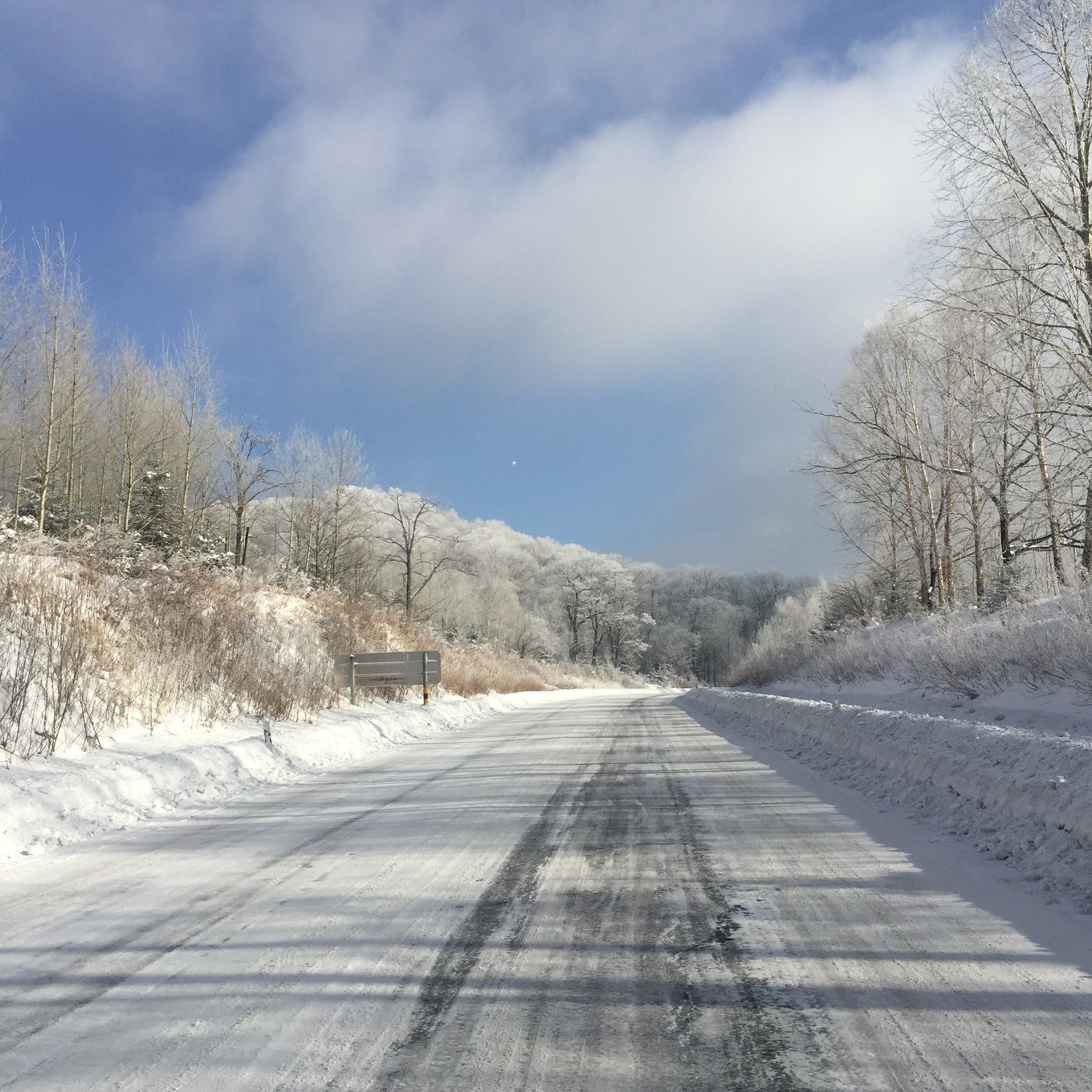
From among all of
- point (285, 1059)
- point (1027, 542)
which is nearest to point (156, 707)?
point (285, 1059)

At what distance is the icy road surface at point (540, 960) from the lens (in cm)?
207

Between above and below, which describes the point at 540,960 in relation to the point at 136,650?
below

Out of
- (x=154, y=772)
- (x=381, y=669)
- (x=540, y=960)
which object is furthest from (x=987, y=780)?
(x=381, y=669)

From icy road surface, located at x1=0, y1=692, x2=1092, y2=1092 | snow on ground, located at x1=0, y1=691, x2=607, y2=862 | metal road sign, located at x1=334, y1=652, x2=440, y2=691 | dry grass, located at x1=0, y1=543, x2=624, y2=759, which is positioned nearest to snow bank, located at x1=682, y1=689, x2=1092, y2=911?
icy road surface, located at x1=0, y1=692, x2=1092, y2=1092

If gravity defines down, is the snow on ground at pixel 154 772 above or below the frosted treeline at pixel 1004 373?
below

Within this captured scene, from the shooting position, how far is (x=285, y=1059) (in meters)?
2.12

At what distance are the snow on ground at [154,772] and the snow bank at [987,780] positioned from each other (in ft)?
19.4

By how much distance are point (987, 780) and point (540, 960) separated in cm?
366

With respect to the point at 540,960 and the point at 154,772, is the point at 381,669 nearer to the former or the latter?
the point at 154,772

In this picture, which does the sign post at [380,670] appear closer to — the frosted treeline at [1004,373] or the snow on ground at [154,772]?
the snow on ground at [154,772]

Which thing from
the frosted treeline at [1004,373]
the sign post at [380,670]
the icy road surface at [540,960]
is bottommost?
the icy road surface at [540,960]

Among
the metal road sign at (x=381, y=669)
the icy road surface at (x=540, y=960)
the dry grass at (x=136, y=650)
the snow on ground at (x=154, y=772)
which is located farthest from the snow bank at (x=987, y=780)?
the metal road sign at (x=381, y=669)

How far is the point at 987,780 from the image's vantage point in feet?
15.8

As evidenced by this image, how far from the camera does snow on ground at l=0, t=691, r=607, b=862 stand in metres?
4.89
